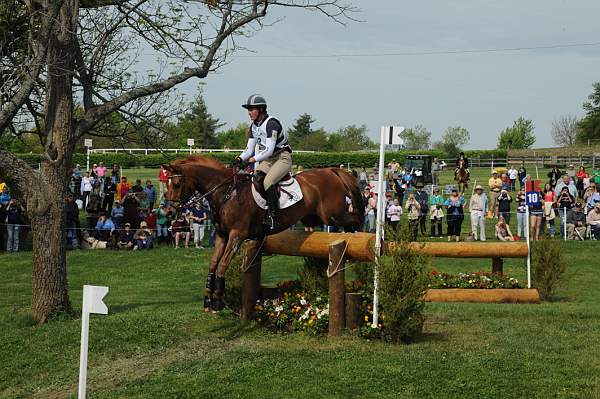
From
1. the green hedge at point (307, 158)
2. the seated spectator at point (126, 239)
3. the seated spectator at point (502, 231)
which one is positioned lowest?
the seated spectator at point (126, 239)

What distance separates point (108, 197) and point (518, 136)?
9282 centimetres

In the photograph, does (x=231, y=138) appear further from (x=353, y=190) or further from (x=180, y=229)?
(x=353, y=190)

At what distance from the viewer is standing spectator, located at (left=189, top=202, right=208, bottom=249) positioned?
25.8 m

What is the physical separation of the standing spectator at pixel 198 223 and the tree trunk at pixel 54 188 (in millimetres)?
12296

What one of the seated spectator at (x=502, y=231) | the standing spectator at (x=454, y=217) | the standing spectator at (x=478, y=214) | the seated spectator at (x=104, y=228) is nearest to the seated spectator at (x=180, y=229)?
the seated spectator at (x=104, y=228)

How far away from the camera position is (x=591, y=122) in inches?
3615

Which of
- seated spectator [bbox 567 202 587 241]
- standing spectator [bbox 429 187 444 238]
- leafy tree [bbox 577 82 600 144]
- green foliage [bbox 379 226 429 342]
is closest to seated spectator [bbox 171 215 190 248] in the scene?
standing spectator [bbox 429 187 444 238]

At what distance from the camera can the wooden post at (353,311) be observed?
10.8 m

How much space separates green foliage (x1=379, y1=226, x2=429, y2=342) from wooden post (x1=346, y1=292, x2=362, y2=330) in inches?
21.0

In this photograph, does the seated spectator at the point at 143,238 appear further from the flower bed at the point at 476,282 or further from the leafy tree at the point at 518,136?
the leafy tree at the point at 518,136

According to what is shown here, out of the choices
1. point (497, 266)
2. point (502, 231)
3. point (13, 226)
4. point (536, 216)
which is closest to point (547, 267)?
point (497, 266)

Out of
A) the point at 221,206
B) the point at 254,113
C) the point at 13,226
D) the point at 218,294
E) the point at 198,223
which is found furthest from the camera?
the point at 198,223

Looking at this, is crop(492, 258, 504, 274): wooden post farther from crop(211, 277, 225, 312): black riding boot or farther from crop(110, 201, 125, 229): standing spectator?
crop(110, 201, 125, 229): standing spectator

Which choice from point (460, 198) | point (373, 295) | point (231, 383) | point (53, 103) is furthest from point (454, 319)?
point (460, 198)
